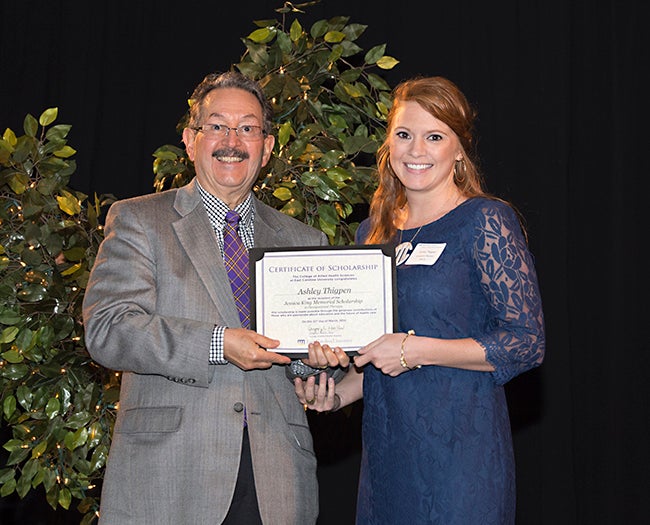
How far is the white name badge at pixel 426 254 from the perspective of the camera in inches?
107

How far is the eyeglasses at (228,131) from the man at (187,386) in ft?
0.79

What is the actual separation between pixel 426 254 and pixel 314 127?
951mm

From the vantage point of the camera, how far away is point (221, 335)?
2.55 m

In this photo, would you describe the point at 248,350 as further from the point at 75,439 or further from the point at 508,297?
the point at 75,439

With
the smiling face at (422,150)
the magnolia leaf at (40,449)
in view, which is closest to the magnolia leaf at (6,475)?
the magnolia leaf at (40,449)

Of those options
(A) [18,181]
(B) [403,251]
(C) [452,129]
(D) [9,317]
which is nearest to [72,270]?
(D) [9,317]

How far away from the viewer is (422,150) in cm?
282

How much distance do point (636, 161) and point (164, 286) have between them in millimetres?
2993

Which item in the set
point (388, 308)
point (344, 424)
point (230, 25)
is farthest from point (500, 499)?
point (230, 25)

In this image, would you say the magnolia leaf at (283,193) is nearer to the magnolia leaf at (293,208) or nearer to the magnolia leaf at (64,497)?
the magnolia leaf at (293,208)

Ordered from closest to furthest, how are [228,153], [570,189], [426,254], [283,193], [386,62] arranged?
[426,254], [228,153], [283,193], [386,62], [570,189]

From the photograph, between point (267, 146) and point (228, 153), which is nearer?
point (228, 153)

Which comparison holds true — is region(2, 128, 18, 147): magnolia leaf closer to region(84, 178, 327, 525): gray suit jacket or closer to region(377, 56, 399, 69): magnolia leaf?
region(84, 178, 327, 525): gray suit jacket

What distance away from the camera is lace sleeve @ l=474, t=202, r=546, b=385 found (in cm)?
263
